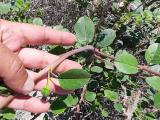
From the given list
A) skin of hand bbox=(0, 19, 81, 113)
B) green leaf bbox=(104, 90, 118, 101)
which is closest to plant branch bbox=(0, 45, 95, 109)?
skin of hand bbox=(0, 19, 81, 113)

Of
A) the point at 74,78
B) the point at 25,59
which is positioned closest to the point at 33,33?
the point at 25,59

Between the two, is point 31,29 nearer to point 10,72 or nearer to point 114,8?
point 10,72

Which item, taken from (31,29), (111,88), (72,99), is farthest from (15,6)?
(72,99)

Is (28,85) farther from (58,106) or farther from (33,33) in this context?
(33,33)

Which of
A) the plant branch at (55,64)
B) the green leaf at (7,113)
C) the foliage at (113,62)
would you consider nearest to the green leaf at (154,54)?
the foliage at (113,62)

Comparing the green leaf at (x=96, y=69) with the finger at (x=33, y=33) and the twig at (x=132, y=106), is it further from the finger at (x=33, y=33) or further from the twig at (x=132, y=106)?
the twig at (x=132, y=106)

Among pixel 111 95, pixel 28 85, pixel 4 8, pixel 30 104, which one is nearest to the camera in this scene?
pixel 28 85

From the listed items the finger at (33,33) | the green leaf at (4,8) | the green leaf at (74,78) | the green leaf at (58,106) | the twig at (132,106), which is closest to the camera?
the green leaf at (74,78)
